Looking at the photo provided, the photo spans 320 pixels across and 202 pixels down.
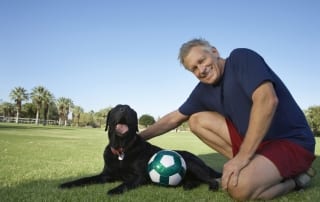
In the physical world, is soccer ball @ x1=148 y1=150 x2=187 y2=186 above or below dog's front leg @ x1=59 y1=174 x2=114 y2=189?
above

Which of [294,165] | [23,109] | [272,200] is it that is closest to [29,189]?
[272,200]

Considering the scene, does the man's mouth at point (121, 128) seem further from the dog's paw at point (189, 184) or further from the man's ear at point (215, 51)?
the man's ear at point (215, 51)

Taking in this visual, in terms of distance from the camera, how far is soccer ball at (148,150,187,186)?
4770mm

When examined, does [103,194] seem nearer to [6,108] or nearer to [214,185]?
[214,185]

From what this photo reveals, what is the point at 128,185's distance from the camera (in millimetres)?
4660

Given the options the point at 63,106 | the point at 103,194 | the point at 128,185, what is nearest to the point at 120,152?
the point at 128,185

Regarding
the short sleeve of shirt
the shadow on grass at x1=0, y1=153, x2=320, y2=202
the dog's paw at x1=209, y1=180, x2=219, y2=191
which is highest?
the short sleeve of shirt

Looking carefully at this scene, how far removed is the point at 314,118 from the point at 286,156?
296 ft

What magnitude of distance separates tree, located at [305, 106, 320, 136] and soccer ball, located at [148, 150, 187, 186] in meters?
82.4

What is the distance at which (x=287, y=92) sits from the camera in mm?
4391

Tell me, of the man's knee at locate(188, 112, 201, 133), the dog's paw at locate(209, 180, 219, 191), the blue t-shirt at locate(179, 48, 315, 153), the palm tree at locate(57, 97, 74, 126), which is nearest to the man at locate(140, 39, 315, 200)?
the blue t-shirt at locate(179, 48, 315, 153)

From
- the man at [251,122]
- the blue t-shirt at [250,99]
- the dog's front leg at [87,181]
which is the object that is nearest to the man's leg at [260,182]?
the man at [251,122]

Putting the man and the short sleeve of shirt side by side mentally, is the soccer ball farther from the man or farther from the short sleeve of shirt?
the short sleeve of shirt

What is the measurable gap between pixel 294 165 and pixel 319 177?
2.68m
